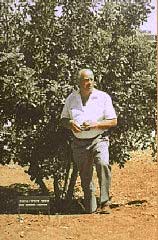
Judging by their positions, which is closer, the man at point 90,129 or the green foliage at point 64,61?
the man at point 90,129

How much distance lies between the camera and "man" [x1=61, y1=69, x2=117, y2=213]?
4363 mm

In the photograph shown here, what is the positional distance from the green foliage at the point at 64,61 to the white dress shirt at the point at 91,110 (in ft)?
0.59

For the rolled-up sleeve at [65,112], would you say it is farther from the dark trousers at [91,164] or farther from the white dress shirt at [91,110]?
the dark trousers at [91,164]

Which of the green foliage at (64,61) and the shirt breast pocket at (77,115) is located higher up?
the green foliage at (64,61)

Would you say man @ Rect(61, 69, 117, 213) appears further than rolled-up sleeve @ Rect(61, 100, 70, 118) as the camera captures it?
No

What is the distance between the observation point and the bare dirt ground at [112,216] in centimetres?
405

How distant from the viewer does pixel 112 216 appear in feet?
14.3

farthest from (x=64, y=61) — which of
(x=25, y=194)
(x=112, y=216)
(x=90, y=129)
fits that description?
(x=112, y=216)

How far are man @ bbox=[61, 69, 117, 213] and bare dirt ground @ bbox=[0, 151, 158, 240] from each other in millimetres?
215

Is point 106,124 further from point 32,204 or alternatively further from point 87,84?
point 32,204

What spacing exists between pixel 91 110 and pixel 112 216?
84 cm

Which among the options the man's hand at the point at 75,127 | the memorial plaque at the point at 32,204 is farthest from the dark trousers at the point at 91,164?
the memorial plaque at the point at 32,204

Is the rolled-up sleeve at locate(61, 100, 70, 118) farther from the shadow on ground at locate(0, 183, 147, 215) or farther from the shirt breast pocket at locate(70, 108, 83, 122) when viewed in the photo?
the shadow on ground at locate(0, 183, 147, 215)

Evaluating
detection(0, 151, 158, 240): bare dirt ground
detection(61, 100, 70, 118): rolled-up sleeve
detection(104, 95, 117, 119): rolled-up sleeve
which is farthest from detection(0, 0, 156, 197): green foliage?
detection(0, 151, 158, 240): bare dirt ground
